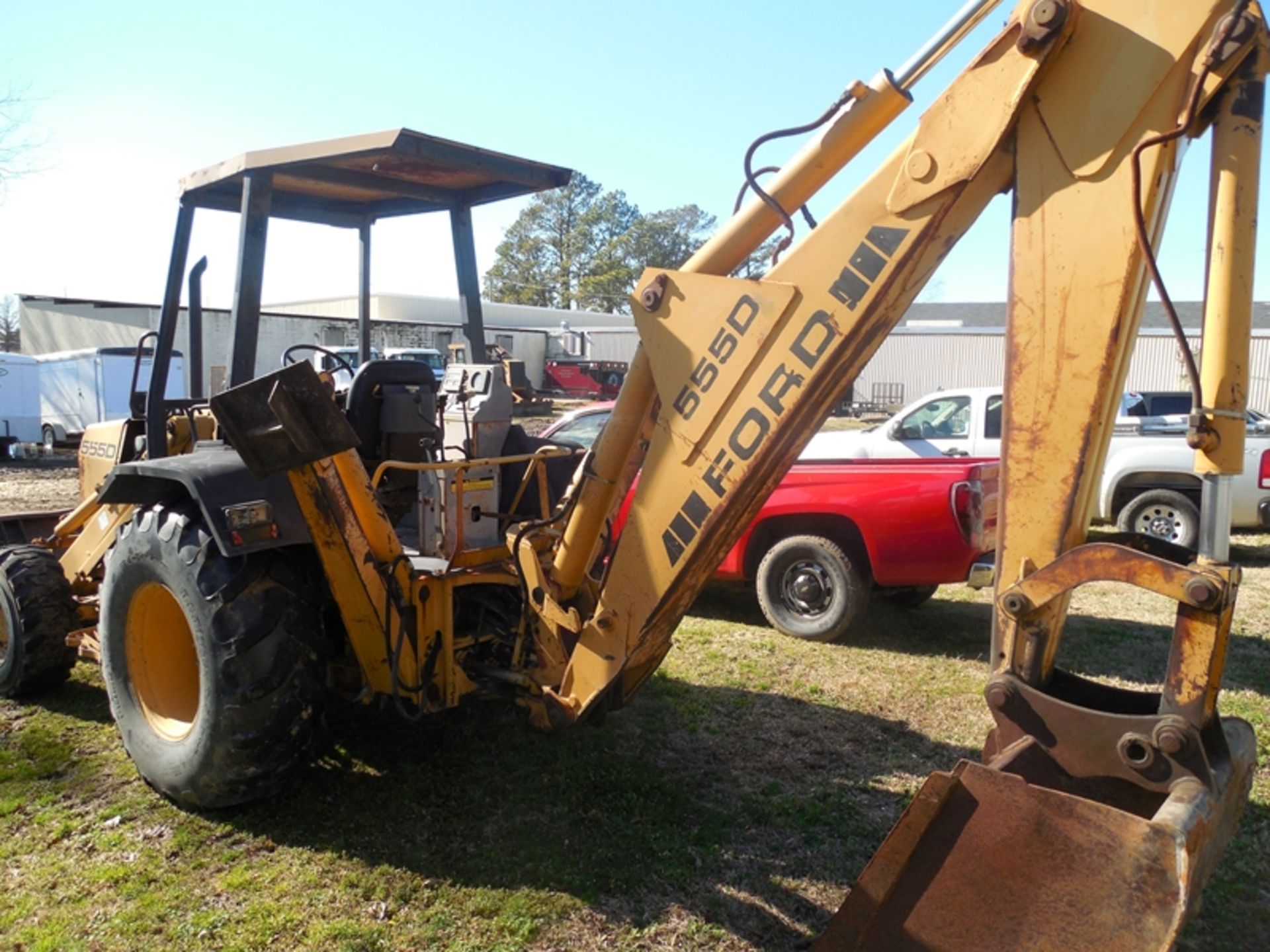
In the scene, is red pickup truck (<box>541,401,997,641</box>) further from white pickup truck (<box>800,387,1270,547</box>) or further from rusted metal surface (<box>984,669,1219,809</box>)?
rusted metal surface (<box>984,669,1219,809</box>)

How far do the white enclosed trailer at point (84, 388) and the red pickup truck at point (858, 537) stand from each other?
15567 mm

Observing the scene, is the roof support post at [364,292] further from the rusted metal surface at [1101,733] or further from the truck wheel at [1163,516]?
the truck wheel at [1163,516]

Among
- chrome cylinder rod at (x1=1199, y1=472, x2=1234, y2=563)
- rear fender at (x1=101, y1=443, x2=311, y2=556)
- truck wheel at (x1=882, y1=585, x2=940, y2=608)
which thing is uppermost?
chrome cylinder rod at (x1=1199, y1=472, x2=1234, y2=563)

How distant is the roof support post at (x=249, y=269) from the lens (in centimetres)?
407

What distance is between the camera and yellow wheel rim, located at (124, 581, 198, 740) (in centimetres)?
397

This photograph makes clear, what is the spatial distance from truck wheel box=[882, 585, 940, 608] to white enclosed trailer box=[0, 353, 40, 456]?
61.4 ft

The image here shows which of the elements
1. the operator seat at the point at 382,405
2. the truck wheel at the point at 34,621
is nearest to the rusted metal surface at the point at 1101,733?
the operator seat at the point at 382,405

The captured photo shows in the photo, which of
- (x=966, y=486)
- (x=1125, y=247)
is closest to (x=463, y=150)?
(x=1125, y=247)

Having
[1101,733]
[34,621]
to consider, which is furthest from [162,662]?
[1101,733]

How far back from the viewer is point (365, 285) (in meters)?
5.21

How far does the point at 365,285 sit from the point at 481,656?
226 cm

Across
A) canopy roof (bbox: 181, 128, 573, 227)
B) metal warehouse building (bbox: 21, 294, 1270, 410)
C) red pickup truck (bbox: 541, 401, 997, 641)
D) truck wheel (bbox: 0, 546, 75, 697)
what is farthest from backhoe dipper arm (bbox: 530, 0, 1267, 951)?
metal warehouse building (bbox: 21, 294, 1270, 410)

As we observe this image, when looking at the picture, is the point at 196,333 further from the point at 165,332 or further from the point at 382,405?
the point at 382,405

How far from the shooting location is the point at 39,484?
49.2ft
